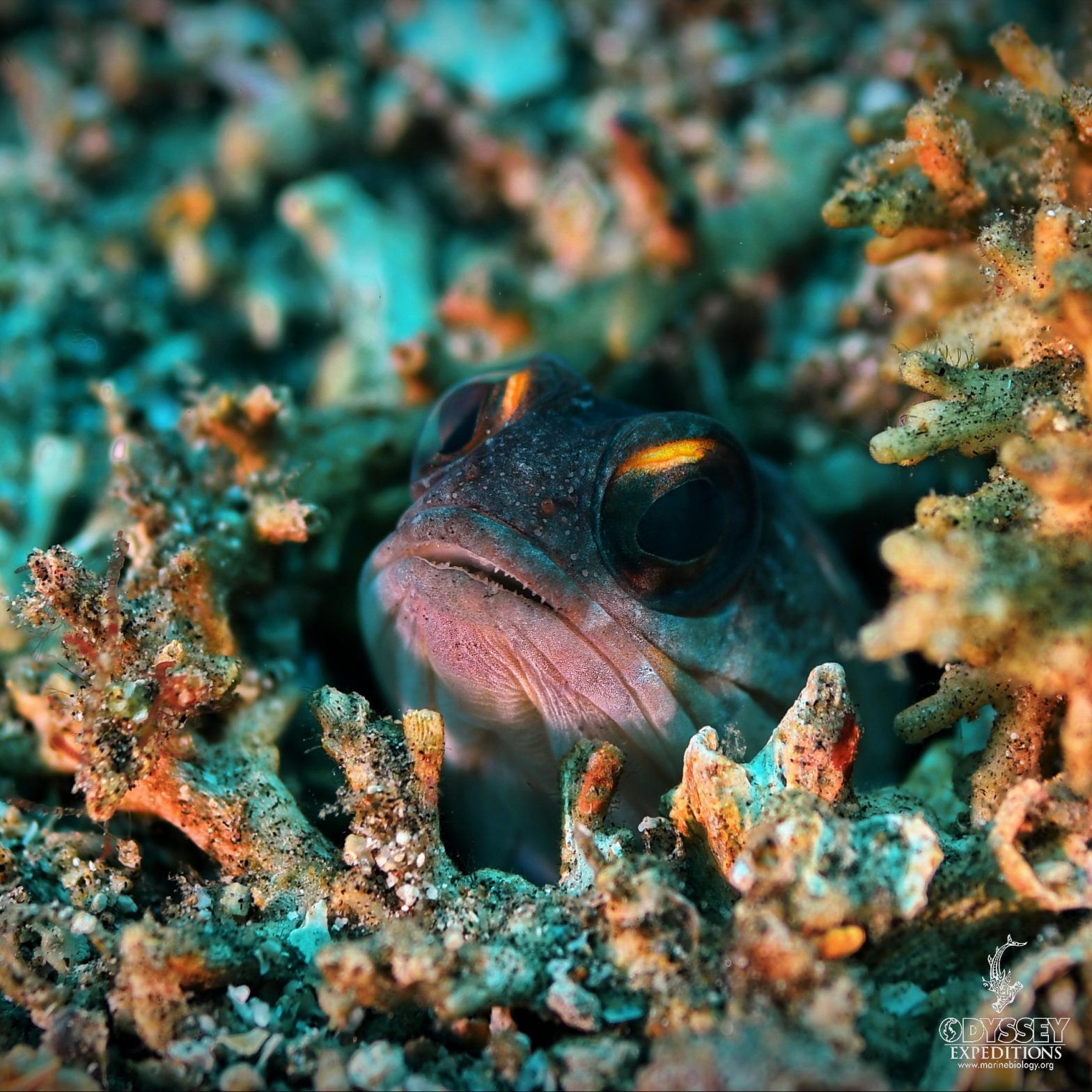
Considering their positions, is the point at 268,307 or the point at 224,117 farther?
the point at 224,117

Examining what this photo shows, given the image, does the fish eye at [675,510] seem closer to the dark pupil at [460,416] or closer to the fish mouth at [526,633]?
the fish mouth at [526,633]

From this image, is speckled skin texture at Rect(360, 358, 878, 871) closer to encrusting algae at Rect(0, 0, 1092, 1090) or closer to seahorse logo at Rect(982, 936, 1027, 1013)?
encrusting algae at Rect(0, 0, 1092, 1090)

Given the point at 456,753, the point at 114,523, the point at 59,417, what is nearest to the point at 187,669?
the point at 456,753

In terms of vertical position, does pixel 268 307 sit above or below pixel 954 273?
above

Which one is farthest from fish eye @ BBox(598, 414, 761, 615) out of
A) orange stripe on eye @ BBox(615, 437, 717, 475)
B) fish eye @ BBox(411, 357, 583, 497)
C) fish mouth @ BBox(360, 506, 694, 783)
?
fish eye @ BBox(411, 357, 583, 497)

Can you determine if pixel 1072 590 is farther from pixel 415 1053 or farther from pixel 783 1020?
pixel 415 1053

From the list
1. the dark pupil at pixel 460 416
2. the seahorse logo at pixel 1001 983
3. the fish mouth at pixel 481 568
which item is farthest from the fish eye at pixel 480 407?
the seahorse logo at pixel 1001 983
